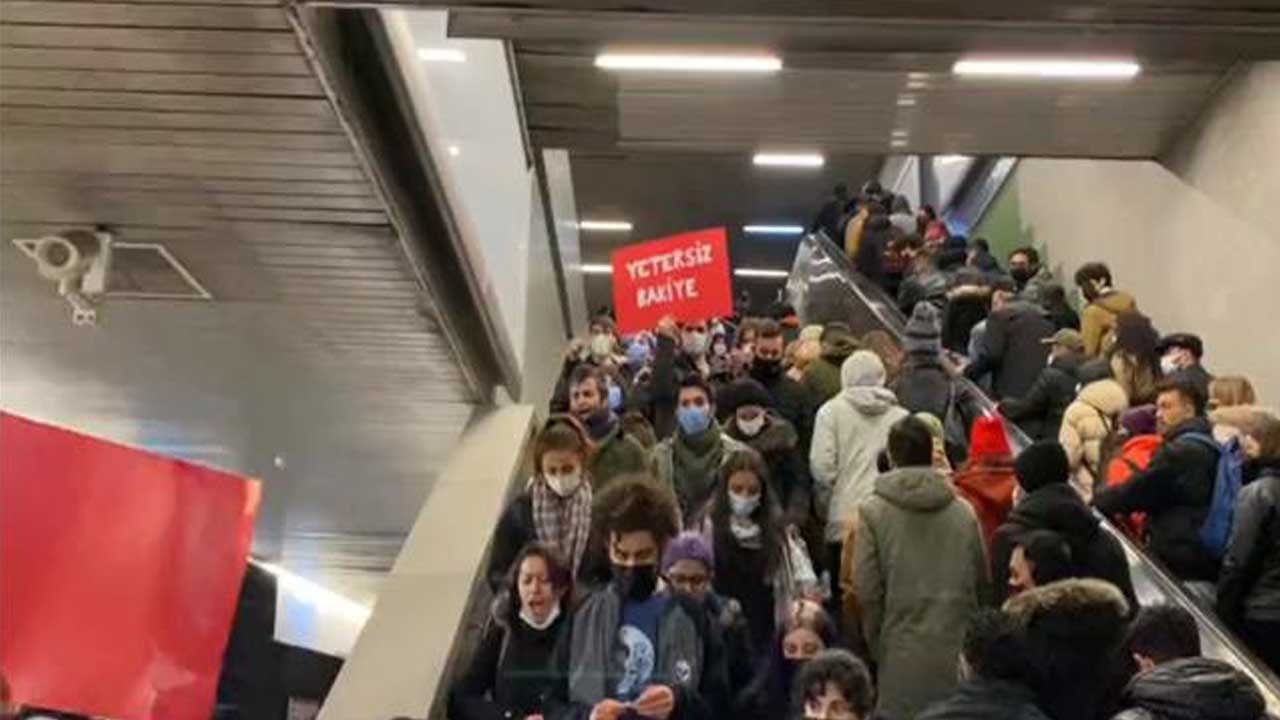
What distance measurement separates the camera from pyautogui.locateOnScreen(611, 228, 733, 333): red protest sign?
11.2m

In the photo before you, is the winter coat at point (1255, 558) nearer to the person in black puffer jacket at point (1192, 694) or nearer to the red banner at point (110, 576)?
the person in black puffer jacket at point (1192, 694)

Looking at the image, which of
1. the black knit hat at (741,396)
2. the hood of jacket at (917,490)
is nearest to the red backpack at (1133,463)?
→ the hood of jacket at (917,490)

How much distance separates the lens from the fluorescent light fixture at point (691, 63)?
404 inches

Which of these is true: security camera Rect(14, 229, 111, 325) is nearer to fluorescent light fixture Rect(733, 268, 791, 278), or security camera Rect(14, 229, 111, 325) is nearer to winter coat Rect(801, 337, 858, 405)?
winter coat Rect(801, 337, 858, 405)

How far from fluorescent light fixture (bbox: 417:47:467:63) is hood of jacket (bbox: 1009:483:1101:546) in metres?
3.07

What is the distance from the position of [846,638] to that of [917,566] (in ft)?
1.74

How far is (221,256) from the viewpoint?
21.5 feet

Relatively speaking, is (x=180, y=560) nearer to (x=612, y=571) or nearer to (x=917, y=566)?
(x=612, y=571)

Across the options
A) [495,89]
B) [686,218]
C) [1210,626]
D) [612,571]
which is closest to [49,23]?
[612,571]

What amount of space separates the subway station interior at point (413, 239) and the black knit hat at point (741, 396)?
58 cm

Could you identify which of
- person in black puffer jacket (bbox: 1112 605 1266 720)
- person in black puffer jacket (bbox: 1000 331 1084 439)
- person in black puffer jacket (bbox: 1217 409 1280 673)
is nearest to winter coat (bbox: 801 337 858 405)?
person in black puffer jacket (bbox: 1000 331 1084 439)

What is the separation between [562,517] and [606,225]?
20.7 metres

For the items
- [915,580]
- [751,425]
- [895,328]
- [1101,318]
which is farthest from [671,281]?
[915,580]

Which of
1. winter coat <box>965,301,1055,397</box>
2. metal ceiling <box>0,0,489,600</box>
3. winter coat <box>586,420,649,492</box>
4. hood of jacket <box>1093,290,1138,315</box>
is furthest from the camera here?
winter coat <box>965,301,1055,397</box>
